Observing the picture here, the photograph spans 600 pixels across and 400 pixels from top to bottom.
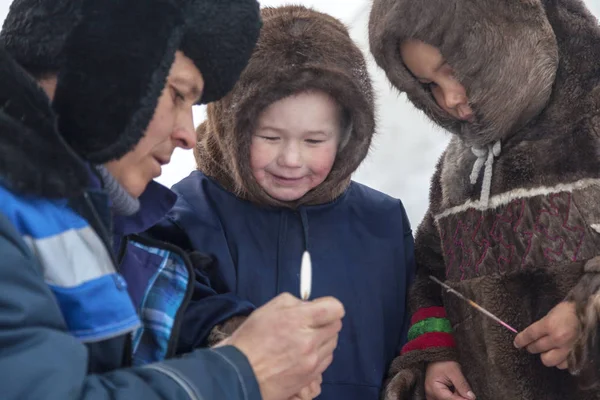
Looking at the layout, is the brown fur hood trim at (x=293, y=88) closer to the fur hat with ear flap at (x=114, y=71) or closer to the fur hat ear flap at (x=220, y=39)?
the fur hat ear flap at (x=220, y=39)

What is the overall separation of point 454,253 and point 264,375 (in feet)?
2.22

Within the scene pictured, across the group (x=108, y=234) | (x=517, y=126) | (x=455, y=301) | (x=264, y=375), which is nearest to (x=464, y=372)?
(x=455, y=301)

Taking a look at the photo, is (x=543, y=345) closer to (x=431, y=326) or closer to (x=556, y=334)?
(x=556, y=334)

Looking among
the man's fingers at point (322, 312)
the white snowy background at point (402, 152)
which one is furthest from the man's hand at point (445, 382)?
the white snowy background at point (402, 152)

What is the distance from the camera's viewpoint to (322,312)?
82 cm

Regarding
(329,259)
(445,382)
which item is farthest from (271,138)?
(445,382)

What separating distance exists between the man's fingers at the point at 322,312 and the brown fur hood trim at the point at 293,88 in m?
0.58

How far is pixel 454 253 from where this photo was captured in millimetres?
1319

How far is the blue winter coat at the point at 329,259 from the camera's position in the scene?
1.35 metres

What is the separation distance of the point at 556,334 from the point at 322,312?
52 centimetres

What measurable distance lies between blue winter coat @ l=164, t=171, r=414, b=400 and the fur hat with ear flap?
0.59 metres

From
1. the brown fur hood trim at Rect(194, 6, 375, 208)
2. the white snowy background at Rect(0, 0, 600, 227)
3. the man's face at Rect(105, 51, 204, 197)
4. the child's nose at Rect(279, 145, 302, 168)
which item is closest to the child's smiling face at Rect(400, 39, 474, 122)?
the brown fur hood trim at Rect(194, 6, 375, 208)

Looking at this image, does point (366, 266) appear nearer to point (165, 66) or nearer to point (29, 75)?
point (165, 66)

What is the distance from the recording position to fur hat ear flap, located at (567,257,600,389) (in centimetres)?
105
